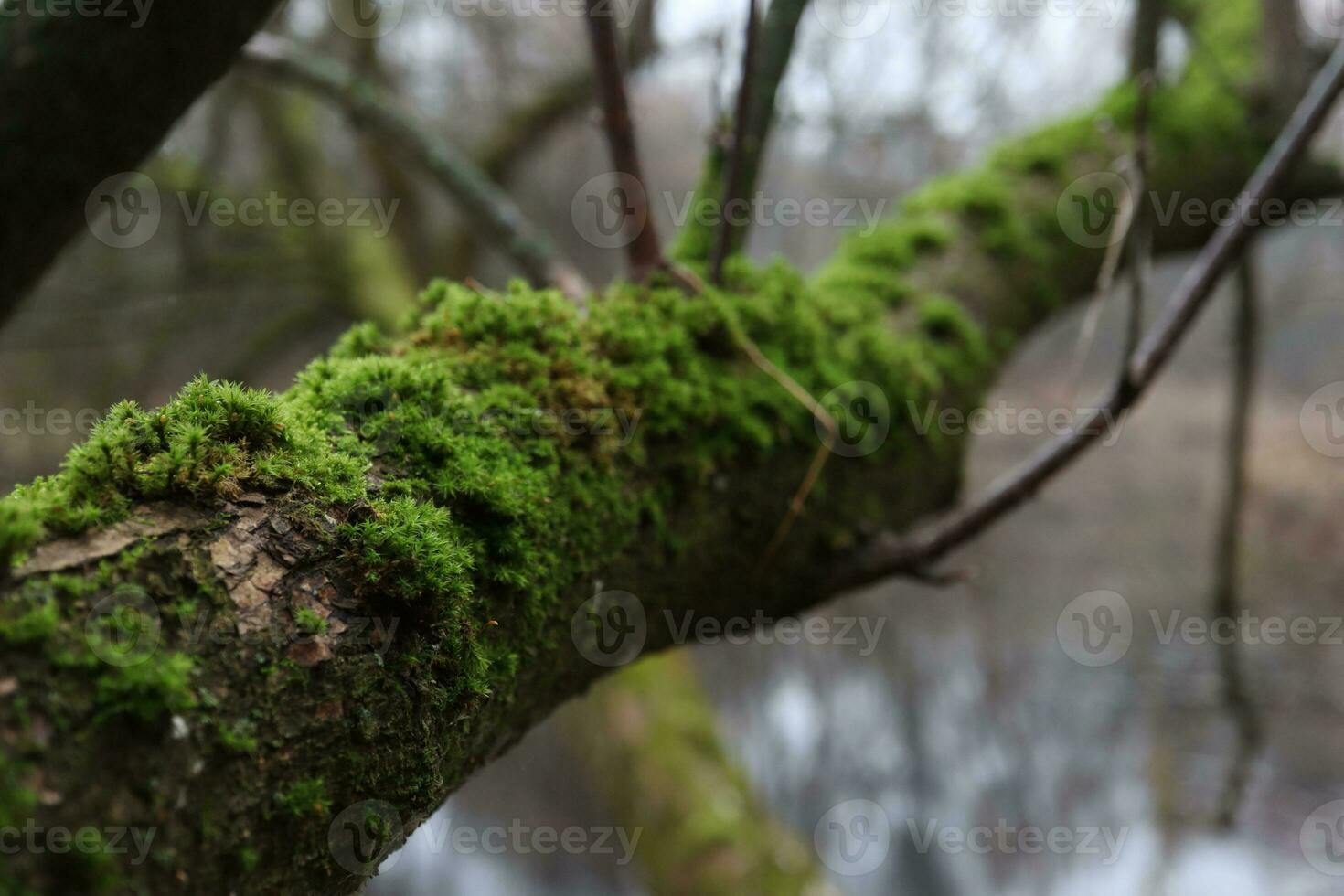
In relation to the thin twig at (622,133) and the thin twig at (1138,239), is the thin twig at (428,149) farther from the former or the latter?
the thin twig at (1138,239)

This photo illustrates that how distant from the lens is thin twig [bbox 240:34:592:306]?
2.05 meters

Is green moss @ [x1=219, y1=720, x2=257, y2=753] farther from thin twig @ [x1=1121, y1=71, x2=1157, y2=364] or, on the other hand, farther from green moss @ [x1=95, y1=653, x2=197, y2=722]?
thin twig @ [x1=1121, y1=71, x2=1157, y2=364]

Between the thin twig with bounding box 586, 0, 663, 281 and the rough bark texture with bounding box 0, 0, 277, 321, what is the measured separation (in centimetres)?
67

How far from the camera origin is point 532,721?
45.6 inches

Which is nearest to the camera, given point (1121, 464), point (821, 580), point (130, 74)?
point (130, 74)

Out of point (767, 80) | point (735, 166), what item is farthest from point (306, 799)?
point (767, 80)

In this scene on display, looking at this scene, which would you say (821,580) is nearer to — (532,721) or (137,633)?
(532,721)

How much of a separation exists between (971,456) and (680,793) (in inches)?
125

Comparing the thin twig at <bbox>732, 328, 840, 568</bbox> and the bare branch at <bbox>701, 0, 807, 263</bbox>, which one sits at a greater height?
the bare branch at <bbox>701, 0, 807, 263</bbox>

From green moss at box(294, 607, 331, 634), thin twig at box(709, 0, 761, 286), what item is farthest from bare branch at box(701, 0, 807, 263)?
green moss at box(294, 607, 331, 634)

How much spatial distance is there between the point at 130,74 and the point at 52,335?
4404 millimetres

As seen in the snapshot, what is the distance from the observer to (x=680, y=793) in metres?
3.36

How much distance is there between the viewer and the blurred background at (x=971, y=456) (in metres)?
4.31

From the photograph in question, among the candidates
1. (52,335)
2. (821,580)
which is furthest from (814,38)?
(52,335)
